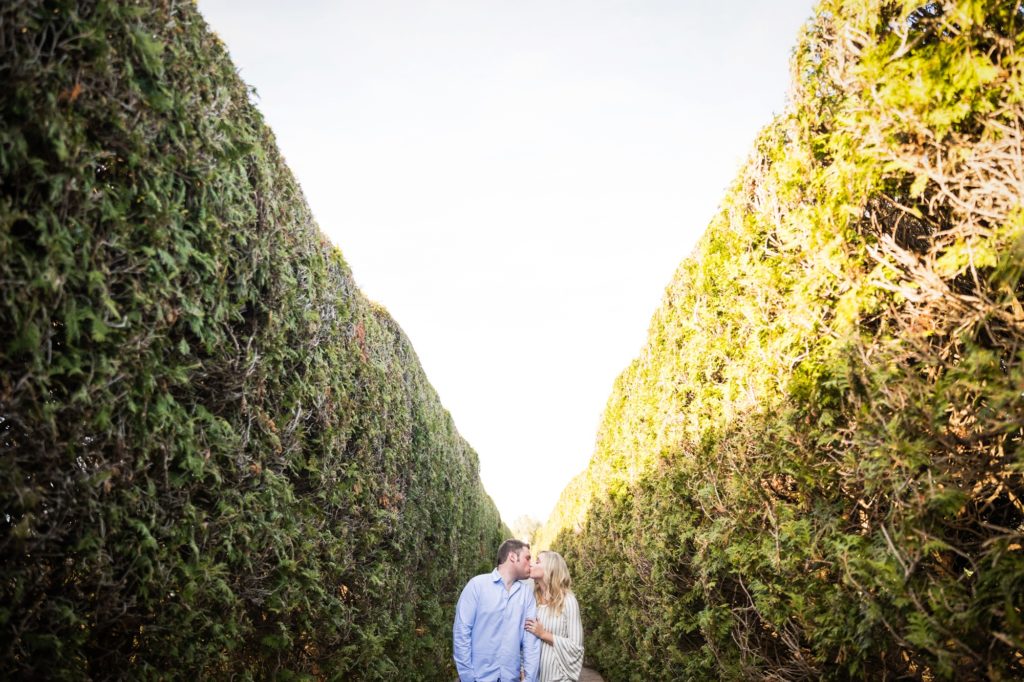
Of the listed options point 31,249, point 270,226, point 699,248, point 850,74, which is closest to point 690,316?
point 699,248

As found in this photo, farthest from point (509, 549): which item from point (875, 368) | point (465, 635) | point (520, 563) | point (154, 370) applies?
point (154, 370)

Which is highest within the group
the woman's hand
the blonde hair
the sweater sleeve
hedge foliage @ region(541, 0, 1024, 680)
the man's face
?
hedge foliage @ region(541, 0, 1024, 680)

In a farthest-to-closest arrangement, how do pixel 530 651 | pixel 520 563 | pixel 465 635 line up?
pixel 520 563, pixel 530 651, pixel 465 635

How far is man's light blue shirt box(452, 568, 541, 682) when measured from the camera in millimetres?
4746

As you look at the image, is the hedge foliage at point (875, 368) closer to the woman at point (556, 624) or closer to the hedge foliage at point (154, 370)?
the woman at point (556, 624)

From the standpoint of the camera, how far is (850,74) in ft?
11.4

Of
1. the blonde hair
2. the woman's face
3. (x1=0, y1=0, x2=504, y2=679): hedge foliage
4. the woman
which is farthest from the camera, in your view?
the woman's face

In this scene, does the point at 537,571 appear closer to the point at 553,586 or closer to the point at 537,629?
the point at 553,586

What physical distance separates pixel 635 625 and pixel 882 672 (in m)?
5.40

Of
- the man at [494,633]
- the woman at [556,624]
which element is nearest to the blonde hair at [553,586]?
the woman at [556,624]

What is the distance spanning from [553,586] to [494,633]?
94cm

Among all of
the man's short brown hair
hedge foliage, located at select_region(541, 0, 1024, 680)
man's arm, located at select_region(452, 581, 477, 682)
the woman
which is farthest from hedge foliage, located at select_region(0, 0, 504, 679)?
hedge foliage, located at select_region(541, 0, 1024, 680)

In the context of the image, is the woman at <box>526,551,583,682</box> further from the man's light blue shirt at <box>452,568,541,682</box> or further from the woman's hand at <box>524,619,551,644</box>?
the man's light blue shirt at <box>452,568,541,682</box>

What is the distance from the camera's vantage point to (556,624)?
538cm
